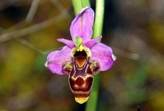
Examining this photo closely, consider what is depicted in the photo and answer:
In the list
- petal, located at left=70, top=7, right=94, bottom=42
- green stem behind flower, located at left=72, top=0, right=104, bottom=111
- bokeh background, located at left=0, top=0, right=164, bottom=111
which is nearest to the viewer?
petal, located at left=70, top=7, right=94, bottom=42

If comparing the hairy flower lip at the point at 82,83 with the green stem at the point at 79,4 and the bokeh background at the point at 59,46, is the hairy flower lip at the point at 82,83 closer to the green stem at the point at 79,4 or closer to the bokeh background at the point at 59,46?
the green stem at the point at 79,4

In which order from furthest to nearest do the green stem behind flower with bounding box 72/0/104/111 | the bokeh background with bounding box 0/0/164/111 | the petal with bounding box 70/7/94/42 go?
the bokeh background with bounding box 0/0/164/111 → the green stem behind flower with bounding box 72/0/104/111 → the petal with bounding box 70/7/94/42

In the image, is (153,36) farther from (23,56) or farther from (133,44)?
(23,56)

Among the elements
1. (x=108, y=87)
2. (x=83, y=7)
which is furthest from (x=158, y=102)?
(x=83, y=7)

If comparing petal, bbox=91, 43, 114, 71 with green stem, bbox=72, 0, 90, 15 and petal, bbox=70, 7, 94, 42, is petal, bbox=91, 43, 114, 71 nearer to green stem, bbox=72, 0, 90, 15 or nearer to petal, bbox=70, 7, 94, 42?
petal, bbox=70, 7, 94, 42

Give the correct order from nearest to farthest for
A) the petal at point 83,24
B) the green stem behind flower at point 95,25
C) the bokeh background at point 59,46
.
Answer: the petal at point 83,24 < the green stem behind flower at point 95,25 < the bokeh background at point 59,46

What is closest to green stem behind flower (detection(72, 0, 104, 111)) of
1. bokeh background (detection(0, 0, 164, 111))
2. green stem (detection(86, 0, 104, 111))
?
green stem (detection(86, 0, 104, 111))

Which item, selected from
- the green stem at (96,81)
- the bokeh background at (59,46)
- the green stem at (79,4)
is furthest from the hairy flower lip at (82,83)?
the bokeh background at (59,46)

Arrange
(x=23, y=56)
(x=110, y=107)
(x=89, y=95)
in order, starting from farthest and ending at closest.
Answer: (x=23, y=56) < (x=110, y=107) < (x=89, y=95)
